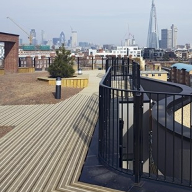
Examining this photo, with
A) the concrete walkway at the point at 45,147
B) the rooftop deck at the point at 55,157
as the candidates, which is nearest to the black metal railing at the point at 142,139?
the rooftop deck at the point at 55,157

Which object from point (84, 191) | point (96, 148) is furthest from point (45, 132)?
point (84, 191)

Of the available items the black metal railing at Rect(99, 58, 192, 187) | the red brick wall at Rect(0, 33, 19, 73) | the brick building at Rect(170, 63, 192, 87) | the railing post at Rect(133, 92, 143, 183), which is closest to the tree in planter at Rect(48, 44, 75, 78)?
the red brick wall at Rect(0, 33, 19, 73)

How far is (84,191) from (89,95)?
335 inches

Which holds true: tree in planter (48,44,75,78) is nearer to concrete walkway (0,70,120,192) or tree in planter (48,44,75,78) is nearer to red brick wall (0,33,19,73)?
concrete walkway (0,70,120,192)

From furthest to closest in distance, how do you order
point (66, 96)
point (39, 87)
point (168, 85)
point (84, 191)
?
point (39, 87), point (168, 85), point (66, 96), point (84, 191)

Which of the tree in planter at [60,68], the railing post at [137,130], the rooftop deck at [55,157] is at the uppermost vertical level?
the tree in planter at [60,68]

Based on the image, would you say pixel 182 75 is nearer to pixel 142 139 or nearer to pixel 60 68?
pixel 60 68

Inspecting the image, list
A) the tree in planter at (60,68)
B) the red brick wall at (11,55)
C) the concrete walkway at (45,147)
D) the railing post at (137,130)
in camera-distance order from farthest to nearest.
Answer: the red brick wall at (11,55), the tree in planter at (60,68), the concrete walkway at (45,147), the railing post at (137,130)

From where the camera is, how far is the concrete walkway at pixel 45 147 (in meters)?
4.14

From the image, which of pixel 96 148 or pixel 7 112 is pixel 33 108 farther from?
pixel 96 148

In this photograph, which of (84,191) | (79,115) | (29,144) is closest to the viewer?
(84,191)

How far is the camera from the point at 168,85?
1291cm

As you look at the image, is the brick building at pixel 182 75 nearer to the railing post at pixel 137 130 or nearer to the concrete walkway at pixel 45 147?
the concrete walkway at pixel 45 147

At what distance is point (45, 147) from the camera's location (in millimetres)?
5727
